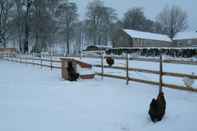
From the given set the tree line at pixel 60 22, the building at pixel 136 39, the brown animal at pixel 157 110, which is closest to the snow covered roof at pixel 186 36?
the building at pixel 136 39

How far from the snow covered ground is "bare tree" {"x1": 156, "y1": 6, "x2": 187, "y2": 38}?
72063 mm

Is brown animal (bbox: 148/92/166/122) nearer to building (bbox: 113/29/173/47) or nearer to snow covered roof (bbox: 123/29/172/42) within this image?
building (bbox: 113/29/173/47)

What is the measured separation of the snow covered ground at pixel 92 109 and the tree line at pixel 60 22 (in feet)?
109

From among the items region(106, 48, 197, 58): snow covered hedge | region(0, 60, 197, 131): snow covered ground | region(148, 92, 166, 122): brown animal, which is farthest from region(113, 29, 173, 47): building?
region(148, 92, 166, 122): brown animal

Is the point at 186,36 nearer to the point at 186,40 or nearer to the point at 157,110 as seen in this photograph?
the point at 186,40

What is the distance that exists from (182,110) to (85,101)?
2787mm

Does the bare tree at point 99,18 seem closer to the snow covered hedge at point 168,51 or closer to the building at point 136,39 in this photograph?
the building at point 136,39

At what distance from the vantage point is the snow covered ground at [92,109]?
5133mm

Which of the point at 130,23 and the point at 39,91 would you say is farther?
the point at 130,23

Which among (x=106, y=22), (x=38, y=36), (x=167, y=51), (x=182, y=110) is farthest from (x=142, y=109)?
(x=106, y=22)

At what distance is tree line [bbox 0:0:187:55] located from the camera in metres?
40.4

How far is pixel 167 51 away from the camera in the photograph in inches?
1273

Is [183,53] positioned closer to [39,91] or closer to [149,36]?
[39,91]

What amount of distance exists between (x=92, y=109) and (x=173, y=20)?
76827 millimetres
